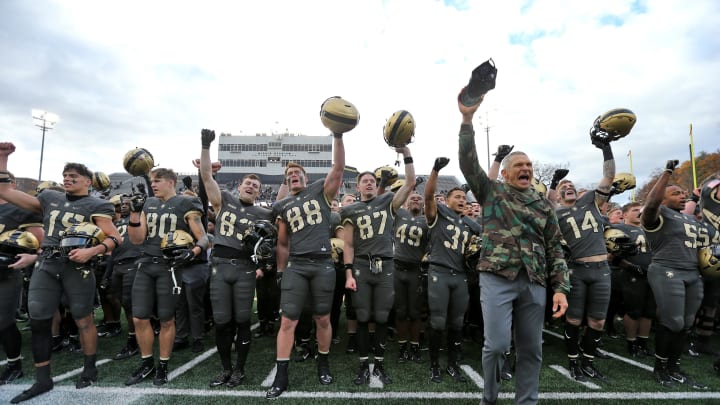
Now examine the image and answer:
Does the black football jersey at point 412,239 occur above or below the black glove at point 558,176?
below

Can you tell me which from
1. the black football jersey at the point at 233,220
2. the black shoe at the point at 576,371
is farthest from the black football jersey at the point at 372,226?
the black shoe at the point at 576,371

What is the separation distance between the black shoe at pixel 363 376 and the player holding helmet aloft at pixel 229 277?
1.38 meters

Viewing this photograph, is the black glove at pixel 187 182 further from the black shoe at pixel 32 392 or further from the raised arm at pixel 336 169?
the black shoe at pixel 32 392

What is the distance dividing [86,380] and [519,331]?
4.75m

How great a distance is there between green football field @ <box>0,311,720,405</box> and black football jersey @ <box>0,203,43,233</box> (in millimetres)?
1833

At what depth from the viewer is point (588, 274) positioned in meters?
4.37

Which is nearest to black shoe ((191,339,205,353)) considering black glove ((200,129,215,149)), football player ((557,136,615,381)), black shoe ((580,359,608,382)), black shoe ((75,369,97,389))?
black shoe ((75,369,97,389))

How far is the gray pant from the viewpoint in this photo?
2.72m

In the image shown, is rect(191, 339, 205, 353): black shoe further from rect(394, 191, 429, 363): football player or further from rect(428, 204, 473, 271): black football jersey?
rect(428, 204, 473, 271): black football jersey

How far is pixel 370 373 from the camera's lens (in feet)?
14.3

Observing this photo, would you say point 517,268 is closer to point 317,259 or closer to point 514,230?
point 514,230

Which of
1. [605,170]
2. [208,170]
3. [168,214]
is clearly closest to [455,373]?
[605,170]

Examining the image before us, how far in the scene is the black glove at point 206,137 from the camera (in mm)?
4260

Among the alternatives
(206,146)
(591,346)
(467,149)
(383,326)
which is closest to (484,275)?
(467,149)
